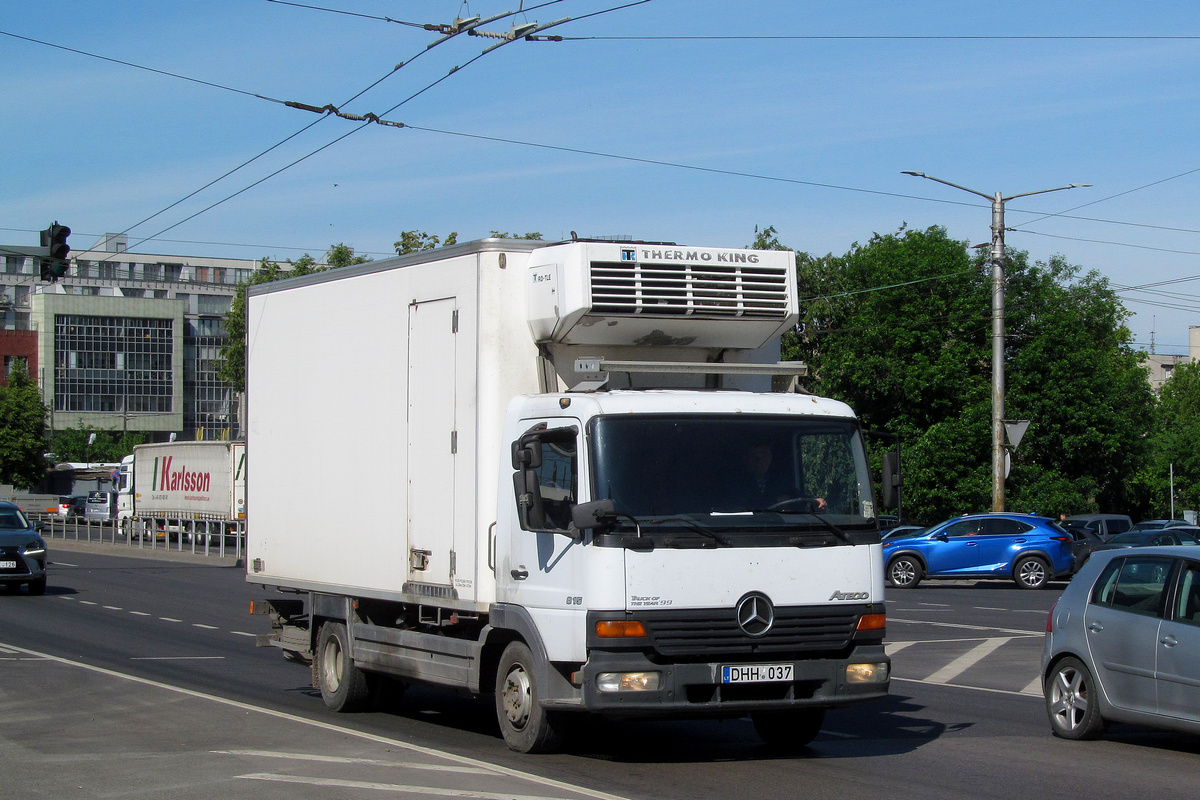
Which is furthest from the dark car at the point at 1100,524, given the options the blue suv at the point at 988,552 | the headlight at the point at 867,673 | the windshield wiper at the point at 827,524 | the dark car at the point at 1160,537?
the windshield wiper at the point at 827,524

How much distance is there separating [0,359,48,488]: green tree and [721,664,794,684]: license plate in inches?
3187

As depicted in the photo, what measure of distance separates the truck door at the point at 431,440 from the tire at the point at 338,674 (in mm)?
1628

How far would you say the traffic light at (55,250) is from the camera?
70.7ft

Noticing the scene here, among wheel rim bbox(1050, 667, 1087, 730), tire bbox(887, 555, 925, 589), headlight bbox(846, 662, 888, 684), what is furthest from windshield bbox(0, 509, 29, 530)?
headlight bbox(846, 662, 888, 684)

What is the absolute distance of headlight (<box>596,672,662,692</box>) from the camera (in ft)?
25.8

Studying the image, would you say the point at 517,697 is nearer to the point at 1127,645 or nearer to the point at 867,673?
the point at 867,673

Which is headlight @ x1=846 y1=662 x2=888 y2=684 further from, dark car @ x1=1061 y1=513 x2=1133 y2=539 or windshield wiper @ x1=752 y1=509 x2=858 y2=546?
dark car @ x1=1061 y1=513 x2=1133 y2=539

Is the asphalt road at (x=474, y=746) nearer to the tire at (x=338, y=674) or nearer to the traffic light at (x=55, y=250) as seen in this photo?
the tire at (x=338, y=674)

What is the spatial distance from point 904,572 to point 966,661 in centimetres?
1408

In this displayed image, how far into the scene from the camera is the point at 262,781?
25.9 ft

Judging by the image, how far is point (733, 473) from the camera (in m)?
8.30

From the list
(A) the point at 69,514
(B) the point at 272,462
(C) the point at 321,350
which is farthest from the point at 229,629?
(A) the point at 69,514

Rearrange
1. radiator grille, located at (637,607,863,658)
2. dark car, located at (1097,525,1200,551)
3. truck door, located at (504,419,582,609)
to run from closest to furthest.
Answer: radiator grille, located at (637,607,863,658), truck door, located at (504,419,582,609), dark car, located at (1097,525,1200,551)

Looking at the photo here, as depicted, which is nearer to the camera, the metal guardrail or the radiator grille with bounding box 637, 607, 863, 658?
the radiator grille with bounding box 637, 607, 863, 658
